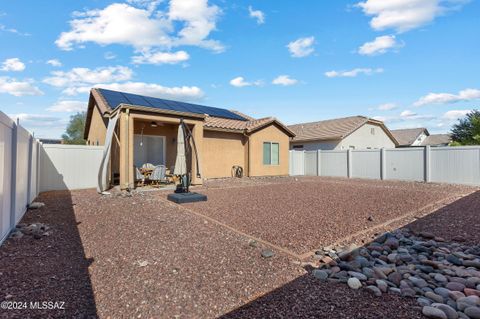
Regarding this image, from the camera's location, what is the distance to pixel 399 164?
1499cm

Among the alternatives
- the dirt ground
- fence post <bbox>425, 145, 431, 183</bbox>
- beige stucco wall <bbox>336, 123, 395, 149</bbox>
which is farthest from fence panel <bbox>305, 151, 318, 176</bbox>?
the dirt ground

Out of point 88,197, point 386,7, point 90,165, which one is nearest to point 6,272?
point 88,197

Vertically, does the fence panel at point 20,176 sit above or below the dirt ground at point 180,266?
above

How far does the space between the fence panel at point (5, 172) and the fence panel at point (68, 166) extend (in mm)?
6920

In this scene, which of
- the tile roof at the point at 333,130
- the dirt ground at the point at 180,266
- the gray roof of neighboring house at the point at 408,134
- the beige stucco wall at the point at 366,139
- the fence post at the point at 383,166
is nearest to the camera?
the dirt ground at the point at 180,266

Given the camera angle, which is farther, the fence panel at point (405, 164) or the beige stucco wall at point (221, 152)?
the beige stucco wall at point (221, 152)

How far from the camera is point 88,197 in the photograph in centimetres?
877

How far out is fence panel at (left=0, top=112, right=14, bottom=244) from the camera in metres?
3.94

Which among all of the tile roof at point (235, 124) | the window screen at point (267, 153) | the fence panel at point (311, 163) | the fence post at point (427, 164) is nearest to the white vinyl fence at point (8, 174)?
the tile roof at point (235, 124)

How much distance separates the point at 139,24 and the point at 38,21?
402 cm

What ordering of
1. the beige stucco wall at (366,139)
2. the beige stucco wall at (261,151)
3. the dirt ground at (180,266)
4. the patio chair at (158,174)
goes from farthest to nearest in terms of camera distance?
1. the beige stucco wall at (366,139)
2. the beige stucco wall at (261,151)
3. the patio chair at (158,174)
4. the dirt ground at (180,266)

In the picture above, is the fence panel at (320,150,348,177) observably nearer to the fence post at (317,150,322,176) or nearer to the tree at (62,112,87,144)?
the fence post at (317,150,322,176)

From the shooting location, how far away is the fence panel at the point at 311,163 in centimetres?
1980

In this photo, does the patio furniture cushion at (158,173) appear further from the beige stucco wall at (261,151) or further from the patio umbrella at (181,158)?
the beige stucco wall at (261,151)
